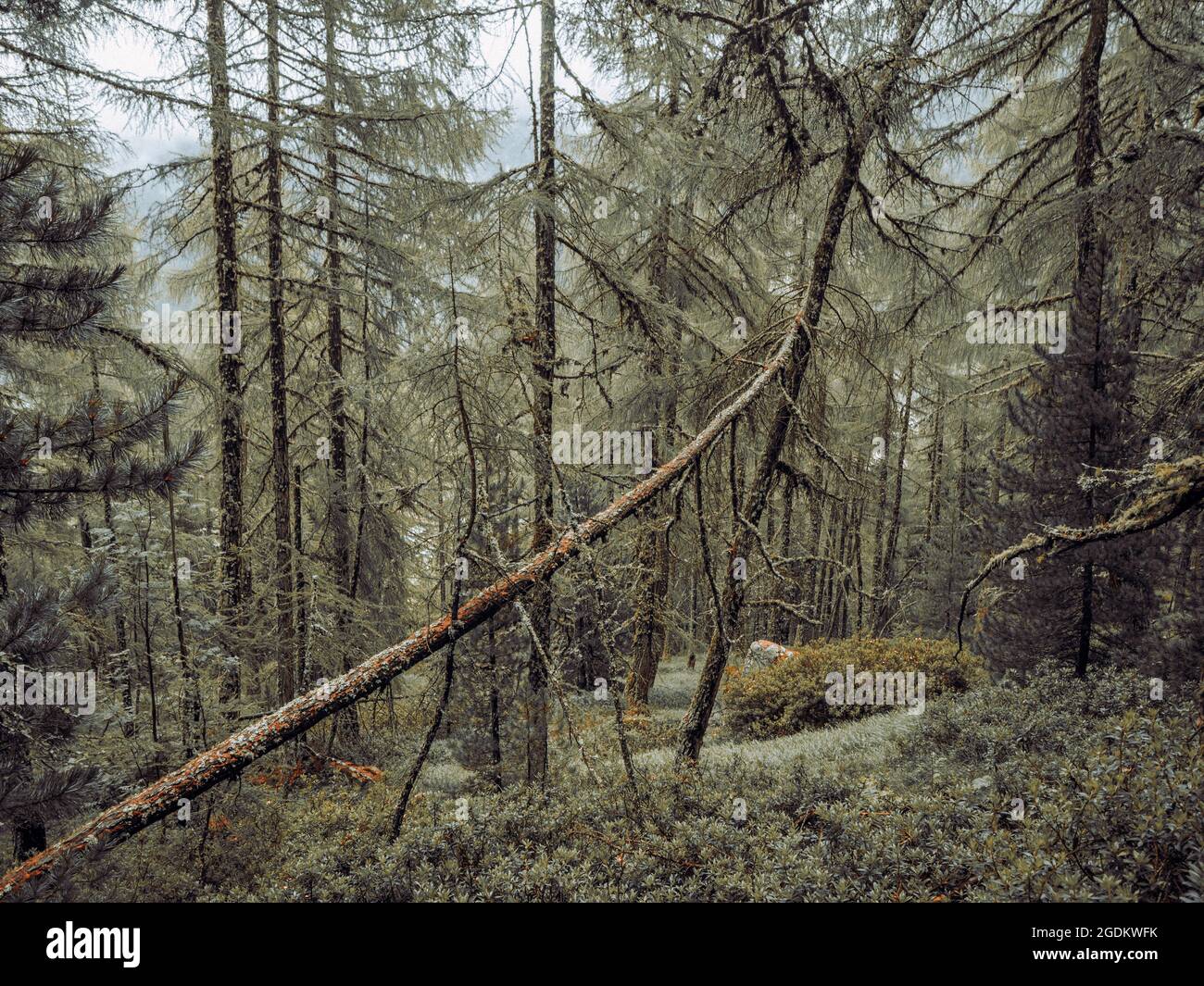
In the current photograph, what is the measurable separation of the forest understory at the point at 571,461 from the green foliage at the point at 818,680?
0.40 feet

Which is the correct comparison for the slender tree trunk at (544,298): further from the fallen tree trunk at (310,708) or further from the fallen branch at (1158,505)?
the fallen branch at (1158,505)

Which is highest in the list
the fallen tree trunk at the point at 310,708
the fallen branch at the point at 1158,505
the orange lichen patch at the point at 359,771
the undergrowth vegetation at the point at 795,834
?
the fallen branch at the point at 1158,505

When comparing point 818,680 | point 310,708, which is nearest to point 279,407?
point 310,708

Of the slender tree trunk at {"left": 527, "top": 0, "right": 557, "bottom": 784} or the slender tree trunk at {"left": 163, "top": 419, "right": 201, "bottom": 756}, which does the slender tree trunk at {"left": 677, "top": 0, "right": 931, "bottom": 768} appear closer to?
the slender tree trunk at {"left": 527, "top": 0, "right": 557, "bottom": 784}

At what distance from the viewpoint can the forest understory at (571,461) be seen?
3434mm

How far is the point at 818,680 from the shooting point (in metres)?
11.3

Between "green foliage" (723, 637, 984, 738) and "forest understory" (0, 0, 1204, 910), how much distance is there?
12cm

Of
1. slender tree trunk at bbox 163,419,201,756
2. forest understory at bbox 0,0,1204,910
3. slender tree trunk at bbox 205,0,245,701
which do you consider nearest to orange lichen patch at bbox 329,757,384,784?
forest understory at bbox 0,0,1204,910

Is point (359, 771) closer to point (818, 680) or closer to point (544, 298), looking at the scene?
point (544, 298)

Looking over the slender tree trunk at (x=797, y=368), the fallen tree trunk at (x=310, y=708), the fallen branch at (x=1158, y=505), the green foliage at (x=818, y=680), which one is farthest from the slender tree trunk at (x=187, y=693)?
the green foliage at (x=818, y=680)

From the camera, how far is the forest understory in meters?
3.43

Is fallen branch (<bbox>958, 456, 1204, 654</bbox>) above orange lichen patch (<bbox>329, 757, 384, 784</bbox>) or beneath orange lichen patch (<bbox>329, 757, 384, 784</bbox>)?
above

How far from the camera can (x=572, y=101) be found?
6371 millimetres

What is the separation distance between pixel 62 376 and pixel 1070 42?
19.6 m
